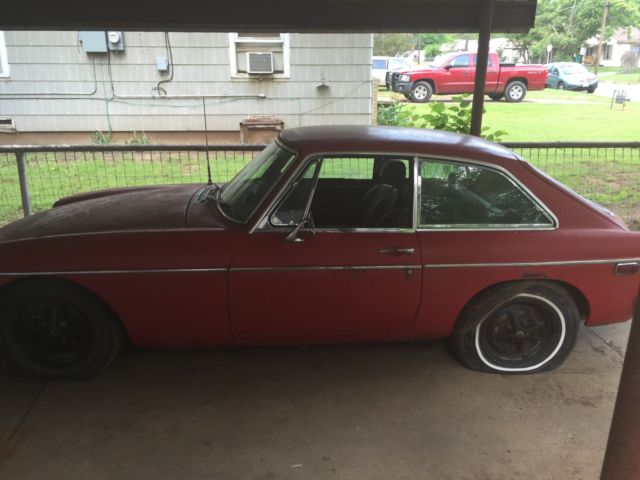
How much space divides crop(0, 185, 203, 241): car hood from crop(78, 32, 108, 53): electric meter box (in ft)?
24.4

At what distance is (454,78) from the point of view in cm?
1998

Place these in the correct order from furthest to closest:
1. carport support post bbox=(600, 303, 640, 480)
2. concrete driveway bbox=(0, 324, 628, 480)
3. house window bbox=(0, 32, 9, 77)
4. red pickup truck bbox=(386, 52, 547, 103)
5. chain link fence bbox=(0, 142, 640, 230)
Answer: red pickup truck bbox=(386, 52, 547, 103) < house window bbox=(0, 32, 9, 77) < chain link fence bbox=(0, 142, 640, 230) < concrete driveway bbox=(0, 324, 628, 480) < carport support post bbox=(600, 303, 640, 480)

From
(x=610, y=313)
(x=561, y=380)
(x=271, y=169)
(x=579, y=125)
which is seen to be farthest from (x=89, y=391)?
(x=579, y=125)

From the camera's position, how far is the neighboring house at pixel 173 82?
1049cm

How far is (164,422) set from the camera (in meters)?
3.02

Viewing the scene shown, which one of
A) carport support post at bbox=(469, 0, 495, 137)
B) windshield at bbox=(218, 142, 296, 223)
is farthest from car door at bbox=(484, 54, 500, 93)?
windshield at bbox=(218, 142, 296, 223)

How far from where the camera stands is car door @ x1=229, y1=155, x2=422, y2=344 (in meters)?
3.12

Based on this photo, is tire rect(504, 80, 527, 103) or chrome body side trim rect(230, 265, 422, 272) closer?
chrome body side trim rect(230, 265, 422, 272)

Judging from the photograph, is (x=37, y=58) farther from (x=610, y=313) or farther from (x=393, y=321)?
(x=610, y=313)

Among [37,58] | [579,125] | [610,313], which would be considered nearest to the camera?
[610,313]

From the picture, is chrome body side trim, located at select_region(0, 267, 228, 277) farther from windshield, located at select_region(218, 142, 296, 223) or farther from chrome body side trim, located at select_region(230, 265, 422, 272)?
windshield, located at select_region(218, 142, 296, 223)

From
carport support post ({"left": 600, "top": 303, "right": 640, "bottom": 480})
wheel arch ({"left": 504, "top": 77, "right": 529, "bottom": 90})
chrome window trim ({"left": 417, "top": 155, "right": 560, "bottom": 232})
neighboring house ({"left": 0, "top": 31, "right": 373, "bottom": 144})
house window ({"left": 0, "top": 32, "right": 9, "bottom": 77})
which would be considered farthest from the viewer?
wheel arch ({"left": 504, "top": 77, "right": 529, "bottom": 90})

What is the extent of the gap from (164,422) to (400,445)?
1.33m

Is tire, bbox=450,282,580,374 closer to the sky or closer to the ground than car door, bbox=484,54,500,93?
closer to the ground
